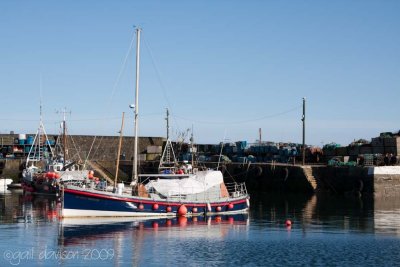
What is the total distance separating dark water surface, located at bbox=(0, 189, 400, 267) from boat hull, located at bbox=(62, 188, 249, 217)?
81 cm

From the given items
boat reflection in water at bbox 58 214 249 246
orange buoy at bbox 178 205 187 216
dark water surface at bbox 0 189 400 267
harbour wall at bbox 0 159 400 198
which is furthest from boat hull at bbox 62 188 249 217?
harbour wall at bbox 0 159 400 198

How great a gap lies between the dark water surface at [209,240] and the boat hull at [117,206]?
81 cm

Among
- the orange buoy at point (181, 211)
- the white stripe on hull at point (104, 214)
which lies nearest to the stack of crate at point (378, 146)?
the orange buoy at point (181, 211)

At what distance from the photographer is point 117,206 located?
42.3 meters

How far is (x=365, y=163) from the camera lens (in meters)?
70.8

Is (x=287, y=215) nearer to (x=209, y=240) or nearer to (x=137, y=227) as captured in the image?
(x=137, y=227)

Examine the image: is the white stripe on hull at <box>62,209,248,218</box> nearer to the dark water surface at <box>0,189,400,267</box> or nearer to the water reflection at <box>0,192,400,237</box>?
the dark water surface at <box>0,189,400,267</box>

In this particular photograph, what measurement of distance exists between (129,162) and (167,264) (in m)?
60.2

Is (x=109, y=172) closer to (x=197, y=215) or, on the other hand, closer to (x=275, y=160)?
(x=275, y=160)

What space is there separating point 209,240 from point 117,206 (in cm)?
924

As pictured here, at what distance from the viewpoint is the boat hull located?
1635 inches

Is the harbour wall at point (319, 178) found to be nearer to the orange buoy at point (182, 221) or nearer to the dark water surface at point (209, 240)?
the dark water surface at point (209, 240)

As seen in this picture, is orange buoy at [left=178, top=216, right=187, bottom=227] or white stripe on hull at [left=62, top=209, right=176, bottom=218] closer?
→ orange buoy at [left=178, top=216, right=187, bottom=227]

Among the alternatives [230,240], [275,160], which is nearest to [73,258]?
[230,240]
